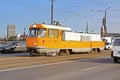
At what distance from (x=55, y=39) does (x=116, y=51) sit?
11.7 m

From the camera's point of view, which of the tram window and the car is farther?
→ the car

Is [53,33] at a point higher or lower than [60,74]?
higher

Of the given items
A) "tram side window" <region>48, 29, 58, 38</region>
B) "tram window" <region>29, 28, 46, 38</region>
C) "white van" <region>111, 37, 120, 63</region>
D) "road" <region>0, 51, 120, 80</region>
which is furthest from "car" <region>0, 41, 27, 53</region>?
"road" <region>0, 51, 120, 80</region>

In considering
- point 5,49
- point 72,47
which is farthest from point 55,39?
point 5,49

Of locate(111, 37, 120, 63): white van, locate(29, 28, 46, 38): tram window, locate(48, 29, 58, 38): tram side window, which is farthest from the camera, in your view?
locate(48, 29, 58, 38): tram side window

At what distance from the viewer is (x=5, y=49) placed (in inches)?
1821

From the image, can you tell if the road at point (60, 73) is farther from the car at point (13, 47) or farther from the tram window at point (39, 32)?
the car at point (13, 47)

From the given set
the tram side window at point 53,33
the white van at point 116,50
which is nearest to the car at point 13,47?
the tram side window at point 53,33

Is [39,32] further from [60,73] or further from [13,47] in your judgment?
[60,73]

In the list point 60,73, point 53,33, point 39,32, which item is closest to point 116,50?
point 60,73

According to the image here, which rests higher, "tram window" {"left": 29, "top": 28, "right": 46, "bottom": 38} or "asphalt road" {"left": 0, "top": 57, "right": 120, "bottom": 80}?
"tram window" {"left": 29, "top": 28, "right": 46, "bottom": 38}

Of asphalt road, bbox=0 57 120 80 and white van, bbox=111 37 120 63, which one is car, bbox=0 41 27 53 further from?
asphalt road, bbox=0 57 120 80

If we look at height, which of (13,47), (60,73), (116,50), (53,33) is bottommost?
(60,73)

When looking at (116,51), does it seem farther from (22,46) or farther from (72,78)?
(22,46)
